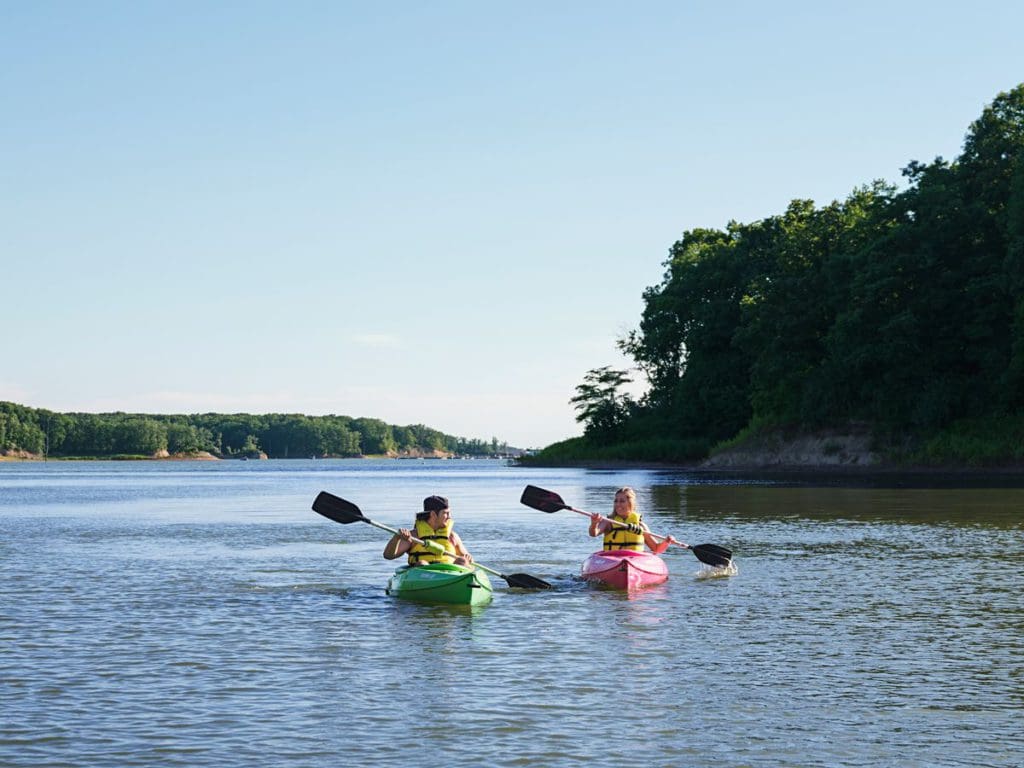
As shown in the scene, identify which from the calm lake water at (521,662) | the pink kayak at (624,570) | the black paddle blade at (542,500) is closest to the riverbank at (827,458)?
the calm lake water at (521,662)

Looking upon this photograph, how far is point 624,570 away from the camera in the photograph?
2153 cm

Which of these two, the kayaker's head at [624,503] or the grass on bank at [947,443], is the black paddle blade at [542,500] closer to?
the kayaker's head at [624,503]

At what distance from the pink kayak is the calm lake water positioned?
523mm

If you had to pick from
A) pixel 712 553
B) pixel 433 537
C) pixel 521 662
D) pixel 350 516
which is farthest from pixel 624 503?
pixel 521 662

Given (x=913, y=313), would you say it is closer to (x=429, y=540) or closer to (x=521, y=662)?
(x=429, y=540)

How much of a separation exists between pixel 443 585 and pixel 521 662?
5.25 meters

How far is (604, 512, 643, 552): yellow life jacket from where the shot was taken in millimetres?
22828

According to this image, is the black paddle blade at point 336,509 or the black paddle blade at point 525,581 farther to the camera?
the black paddle blade at point 336,509

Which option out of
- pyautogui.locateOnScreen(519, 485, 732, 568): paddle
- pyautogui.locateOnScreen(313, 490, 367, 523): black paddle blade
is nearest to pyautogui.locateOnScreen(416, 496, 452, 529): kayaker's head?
pyautogui.locateOnScreen(313, 490, 367, 523): black paddle blade

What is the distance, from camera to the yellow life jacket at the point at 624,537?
2283 centimetres

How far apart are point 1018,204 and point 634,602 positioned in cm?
5287

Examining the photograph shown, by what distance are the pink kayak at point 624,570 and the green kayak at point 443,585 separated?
2.78 m

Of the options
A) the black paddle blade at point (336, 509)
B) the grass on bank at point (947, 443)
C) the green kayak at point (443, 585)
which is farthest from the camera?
the grass on bank at point (947, 443)

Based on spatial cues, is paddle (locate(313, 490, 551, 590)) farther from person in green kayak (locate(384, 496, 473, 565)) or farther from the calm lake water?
person in green kayak (locate(384, 496, 473, 565))
